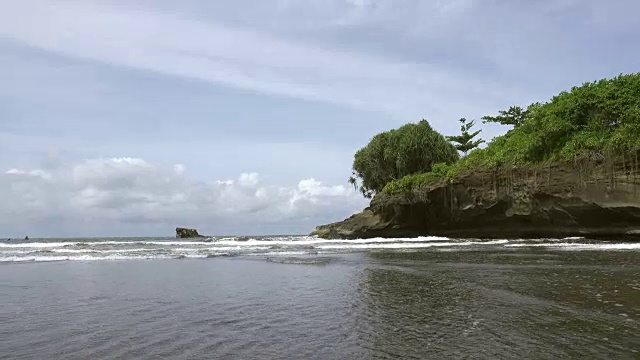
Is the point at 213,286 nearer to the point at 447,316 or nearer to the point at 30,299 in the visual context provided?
the point at 30,299

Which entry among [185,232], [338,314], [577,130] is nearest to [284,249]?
[577,130]

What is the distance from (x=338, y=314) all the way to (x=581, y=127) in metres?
27.4

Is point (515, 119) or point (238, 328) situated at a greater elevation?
point (515, 119)

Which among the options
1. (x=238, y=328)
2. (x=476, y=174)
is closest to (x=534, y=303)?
(x=238, y=328)

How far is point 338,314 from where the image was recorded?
895 centimetres

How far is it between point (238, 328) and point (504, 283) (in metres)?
6.87

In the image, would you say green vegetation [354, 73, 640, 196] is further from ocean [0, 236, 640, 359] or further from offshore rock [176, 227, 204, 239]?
offshore rock [176, 227, 204, 239]

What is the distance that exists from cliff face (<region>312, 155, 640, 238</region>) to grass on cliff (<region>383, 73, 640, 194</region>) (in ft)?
2.43

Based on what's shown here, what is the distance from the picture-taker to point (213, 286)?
1323 centimetres

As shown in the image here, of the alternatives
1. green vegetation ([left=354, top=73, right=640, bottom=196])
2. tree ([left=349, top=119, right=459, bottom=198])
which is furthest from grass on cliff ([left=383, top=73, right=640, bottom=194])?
tree ([left=349, top=119, right=459, bottom=198])

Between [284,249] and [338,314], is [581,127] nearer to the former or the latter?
[284,249]

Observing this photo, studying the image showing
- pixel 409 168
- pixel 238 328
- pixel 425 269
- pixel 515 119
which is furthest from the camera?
pixel 515 119

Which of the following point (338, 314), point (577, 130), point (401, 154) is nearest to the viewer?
point (338, 314)

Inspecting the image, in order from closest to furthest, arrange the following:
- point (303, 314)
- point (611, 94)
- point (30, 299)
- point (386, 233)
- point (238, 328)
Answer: point (238, 328), point (303, 314), point (30, 299), point (611, 94), point (386, 233)
